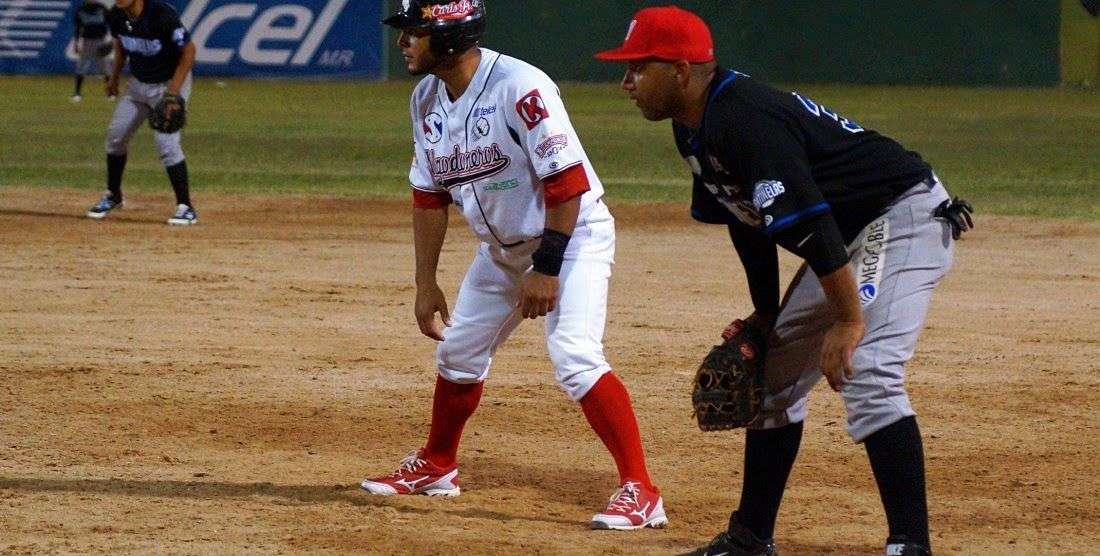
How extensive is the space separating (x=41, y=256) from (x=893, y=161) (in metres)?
7.62

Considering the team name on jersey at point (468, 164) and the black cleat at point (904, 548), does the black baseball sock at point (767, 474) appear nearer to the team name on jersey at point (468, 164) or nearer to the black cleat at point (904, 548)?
the black cleat at point (904, 548)

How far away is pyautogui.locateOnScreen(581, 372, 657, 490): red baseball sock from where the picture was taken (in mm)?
4711

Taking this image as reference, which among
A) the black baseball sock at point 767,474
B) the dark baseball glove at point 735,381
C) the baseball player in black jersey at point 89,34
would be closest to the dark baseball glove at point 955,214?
the dark baseball glove at point 735,381

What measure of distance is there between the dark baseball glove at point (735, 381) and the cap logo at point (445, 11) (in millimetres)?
1248

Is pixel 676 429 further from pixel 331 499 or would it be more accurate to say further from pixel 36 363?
pixel 36 363

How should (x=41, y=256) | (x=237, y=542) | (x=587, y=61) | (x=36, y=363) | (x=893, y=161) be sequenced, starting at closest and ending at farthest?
(x=893, y=161) → (x=237, y=542) → (x=36, y=363) → (x=41, y=256) → (x=587, y=61)

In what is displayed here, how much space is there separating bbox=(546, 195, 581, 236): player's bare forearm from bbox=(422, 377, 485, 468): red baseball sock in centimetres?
73

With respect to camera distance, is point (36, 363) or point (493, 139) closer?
point (493, 139)

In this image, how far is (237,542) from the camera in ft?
14.9

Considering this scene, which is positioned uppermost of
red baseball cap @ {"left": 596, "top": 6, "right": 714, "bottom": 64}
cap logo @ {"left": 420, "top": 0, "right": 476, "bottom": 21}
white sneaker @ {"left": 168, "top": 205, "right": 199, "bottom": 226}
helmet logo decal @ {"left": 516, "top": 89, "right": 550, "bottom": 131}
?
red baseball cap @ {"left": 596, "top": 6, "right": 714, "bottom": 64}

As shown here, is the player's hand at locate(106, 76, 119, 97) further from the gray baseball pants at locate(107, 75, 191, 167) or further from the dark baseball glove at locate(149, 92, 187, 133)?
the dark baseball glove at locate(149, 92, 187, 133)

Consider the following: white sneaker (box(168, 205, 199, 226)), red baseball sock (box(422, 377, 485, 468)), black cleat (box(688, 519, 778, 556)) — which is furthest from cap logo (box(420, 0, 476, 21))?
white sneaker (box(168, 205, 199, 226))

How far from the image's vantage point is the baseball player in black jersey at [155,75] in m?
11.7

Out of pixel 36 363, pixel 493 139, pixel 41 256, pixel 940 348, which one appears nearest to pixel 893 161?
pixel 493 139
